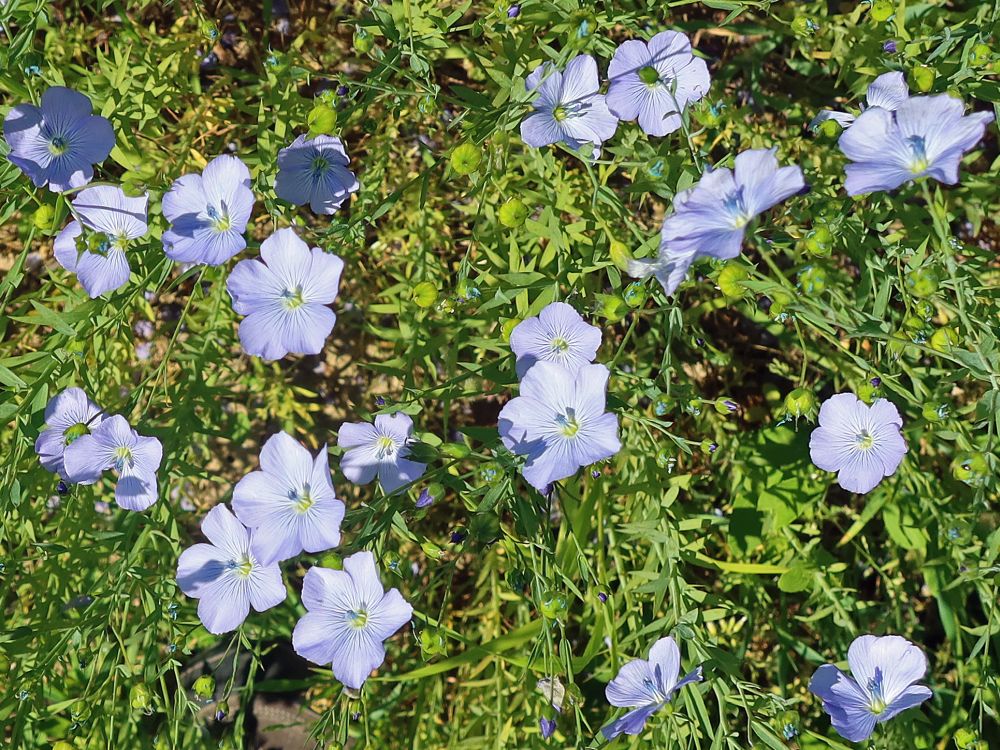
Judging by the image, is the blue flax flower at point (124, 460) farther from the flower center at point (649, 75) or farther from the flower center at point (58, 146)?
the flower center at point (649, 75)

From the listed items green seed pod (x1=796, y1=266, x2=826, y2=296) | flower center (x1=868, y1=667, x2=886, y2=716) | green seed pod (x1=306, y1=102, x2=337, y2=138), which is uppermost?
green seed pod (x1=306, y1=102, x2=337, y2=138)

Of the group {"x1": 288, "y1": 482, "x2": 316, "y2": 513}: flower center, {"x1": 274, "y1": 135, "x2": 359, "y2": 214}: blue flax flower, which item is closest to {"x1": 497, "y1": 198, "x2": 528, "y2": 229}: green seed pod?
{"x1": 274, "y1": 135, "x2": 359, "y2": 214}: blue flax flower

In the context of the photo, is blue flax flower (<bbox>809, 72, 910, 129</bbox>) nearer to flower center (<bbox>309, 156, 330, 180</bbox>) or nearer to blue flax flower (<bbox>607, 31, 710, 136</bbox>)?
blue flax flower (<bbox>607, 31, 710, 136</bbox>)

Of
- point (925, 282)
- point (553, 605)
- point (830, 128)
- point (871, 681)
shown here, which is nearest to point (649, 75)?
point (830, 128)

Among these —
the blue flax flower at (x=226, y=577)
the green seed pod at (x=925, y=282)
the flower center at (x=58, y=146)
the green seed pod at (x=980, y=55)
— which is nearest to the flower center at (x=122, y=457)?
the blue flax flower at (x=226, y=577)

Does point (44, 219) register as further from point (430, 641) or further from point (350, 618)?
point (430, 641)
